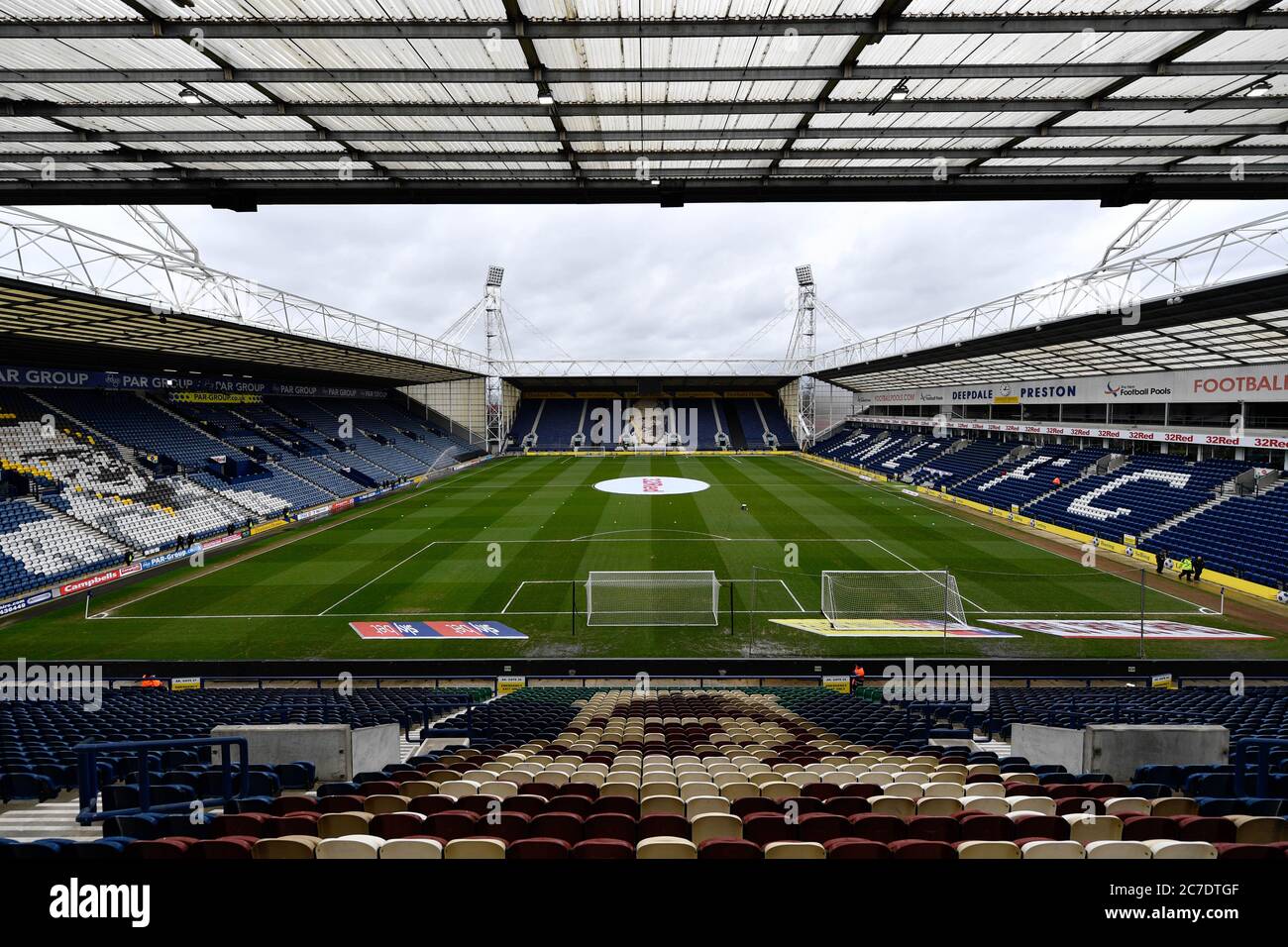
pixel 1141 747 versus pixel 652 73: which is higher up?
pixel 652 73

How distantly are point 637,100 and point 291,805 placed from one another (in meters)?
8.13

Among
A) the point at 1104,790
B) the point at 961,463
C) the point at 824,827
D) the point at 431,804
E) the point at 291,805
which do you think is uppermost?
the point at 961,463

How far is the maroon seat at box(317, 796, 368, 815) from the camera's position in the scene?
5.69m

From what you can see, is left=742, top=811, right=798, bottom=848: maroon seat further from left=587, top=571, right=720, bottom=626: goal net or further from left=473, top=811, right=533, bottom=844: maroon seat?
left=587, top=571, right=720, bottom=626: goal net

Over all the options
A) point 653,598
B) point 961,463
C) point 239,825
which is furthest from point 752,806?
point 961,463

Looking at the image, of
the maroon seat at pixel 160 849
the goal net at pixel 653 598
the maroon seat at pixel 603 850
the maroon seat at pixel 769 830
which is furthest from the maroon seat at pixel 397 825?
the goal net at pixel 653 598

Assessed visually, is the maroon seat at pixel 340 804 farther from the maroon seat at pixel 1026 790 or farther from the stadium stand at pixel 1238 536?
the stadium stand at pixel 1238 536

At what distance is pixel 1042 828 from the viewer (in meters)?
4.85

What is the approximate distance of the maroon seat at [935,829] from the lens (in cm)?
484

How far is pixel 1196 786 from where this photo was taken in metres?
7.65

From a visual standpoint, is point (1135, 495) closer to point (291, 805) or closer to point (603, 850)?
point (603, 850)

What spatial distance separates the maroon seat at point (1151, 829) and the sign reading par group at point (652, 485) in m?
43.8

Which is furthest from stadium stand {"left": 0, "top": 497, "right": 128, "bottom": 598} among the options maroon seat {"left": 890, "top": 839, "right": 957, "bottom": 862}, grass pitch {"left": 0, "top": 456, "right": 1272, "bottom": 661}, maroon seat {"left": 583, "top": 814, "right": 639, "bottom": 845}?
maroon seat {"left": 890, "top": 839, "right": 957, "bottom": 862}

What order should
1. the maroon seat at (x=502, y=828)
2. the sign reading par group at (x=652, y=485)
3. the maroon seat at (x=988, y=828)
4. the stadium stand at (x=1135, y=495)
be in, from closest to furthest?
the maroon seat at (x=502, y=828)
the maroon seat at (x=988, y=828)
the stadium stand at (x=1135, y=495)
the sign reading par group at (x=652, y=485)
